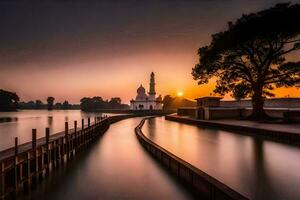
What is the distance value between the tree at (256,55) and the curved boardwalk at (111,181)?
2360 centimetres

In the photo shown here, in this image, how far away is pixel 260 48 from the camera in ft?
123

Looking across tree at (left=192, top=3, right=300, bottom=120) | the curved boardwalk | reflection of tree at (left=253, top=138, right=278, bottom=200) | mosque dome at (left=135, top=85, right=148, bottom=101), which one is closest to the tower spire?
mosque dome at (left=135, top=85, right=148, bottom=101)

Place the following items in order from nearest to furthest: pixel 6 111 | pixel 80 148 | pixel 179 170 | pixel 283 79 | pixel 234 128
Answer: pixel 179 170 → pixel 80 148 → pixel 234 128 → pixel 283 79 → pixel 6 111

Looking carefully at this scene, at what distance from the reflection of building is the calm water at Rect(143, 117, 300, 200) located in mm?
99893

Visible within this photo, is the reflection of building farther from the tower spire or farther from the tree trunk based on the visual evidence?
the tree trunk

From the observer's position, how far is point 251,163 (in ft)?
49.9

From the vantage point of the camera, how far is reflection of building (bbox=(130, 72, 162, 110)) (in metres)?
124

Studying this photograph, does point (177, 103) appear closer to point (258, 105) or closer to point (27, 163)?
point (258, 105)

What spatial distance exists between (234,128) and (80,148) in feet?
55.4

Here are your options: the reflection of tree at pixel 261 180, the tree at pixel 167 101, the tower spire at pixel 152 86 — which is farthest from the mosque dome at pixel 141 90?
the reflection of tree at pixel 261 180

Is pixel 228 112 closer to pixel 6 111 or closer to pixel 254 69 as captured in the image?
pixel 254 69

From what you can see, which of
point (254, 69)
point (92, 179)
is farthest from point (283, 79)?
point (92, 179)

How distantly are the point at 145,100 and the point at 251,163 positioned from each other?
10970cm

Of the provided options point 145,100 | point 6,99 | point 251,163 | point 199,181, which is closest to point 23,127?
point 251,163
